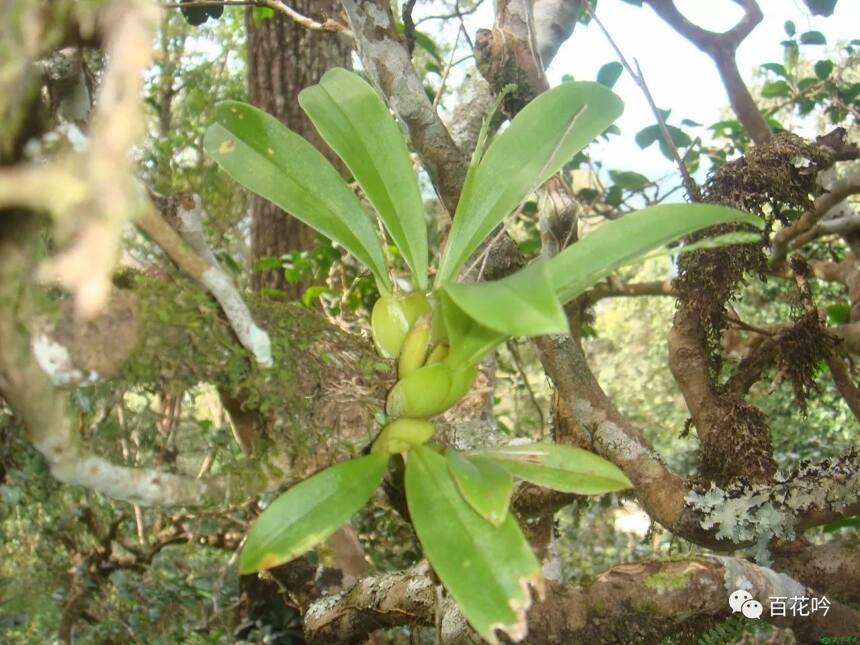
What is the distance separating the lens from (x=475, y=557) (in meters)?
0.62

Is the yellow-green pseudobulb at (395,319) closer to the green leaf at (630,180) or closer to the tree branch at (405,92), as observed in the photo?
the tree branch at (405,92)

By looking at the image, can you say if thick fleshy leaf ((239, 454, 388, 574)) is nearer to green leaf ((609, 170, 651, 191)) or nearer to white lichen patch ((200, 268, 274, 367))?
white lichen patch ((200, 268, 274, 367))

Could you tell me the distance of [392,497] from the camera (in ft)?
2.93

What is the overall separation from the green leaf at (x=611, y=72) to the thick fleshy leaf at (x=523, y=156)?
835 mm

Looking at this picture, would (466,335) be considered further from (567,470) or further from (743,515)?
(743,515)

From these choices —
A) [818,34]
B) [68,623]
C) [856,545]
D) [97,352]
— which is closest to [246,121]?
[97,352]

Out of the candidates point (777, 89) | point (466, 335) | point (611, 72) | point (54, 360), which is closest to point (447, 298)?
point (466, 335)

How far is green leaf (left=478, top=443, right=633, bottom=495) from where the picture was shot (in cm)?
74

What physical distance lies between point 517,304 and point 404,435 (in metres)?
0.27

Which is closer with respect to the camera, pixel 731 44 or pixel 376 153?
pixel 376 153

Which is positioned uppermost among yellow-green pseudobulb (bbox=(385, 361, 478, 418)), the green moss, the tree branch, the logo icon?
the tree branch

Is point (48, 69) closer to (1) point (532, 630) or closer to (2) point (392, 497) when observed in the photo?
(2) point (392, 497)

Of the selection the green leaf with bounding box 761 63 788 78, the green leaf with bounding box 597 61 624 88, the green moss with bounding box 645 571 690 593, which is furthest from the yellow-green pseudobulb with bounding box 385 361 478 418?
the green leaf with bounding box 761 63 788 78

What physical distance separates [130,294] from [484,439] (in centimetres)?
49
